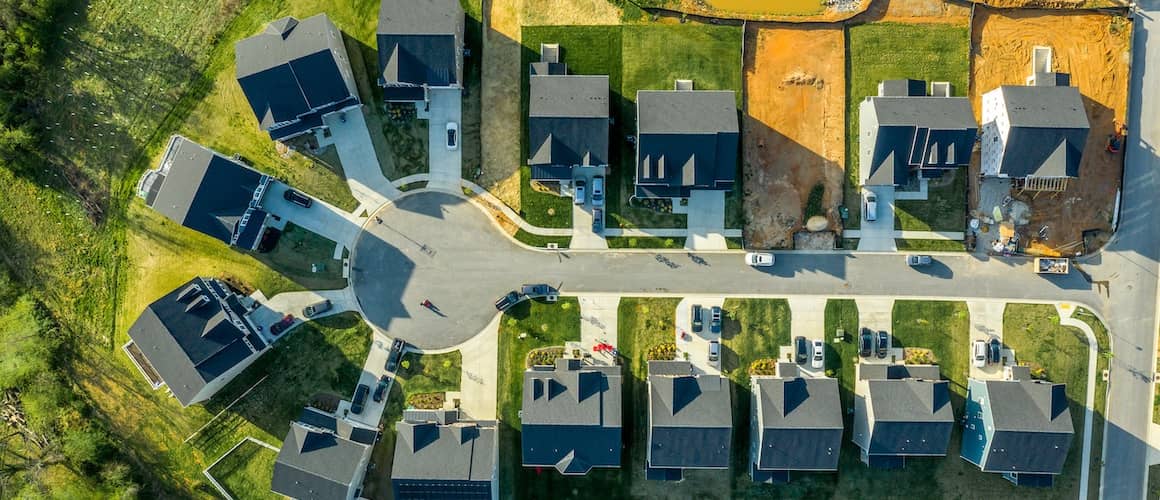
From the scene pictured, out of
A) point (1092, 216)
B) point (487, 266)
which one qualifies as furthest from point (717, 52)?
point (1092, 216)

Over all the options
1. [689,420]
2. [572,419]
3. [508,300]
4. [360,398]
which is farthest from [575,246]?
[360,398]

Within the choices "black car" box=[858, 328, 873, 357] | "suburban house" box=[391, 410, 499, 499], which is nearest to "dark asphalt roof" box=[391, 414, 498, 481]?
"suburban house" box=[391, 410, 499, 499]

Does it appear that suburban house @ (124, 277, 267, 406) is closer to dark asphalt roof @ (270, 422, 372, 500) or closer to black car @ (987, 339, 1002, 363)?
dark asphalt roof @ (270, 422, 372, 500)

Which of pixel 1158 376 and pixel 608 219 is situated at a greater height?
pixel 608 219

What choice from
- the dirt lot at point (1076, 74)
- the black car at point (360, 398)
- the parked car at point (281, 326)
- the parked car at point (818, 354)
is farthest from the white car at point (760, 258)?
the parked car at point (281, 326)

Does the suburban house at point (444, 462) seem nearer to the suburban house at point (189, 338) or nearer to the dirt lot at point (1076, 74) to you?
the suburban house at point (189, 338)

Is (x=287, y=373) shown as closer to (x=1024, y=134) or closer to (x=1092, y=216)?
(x=1024, y=134)
